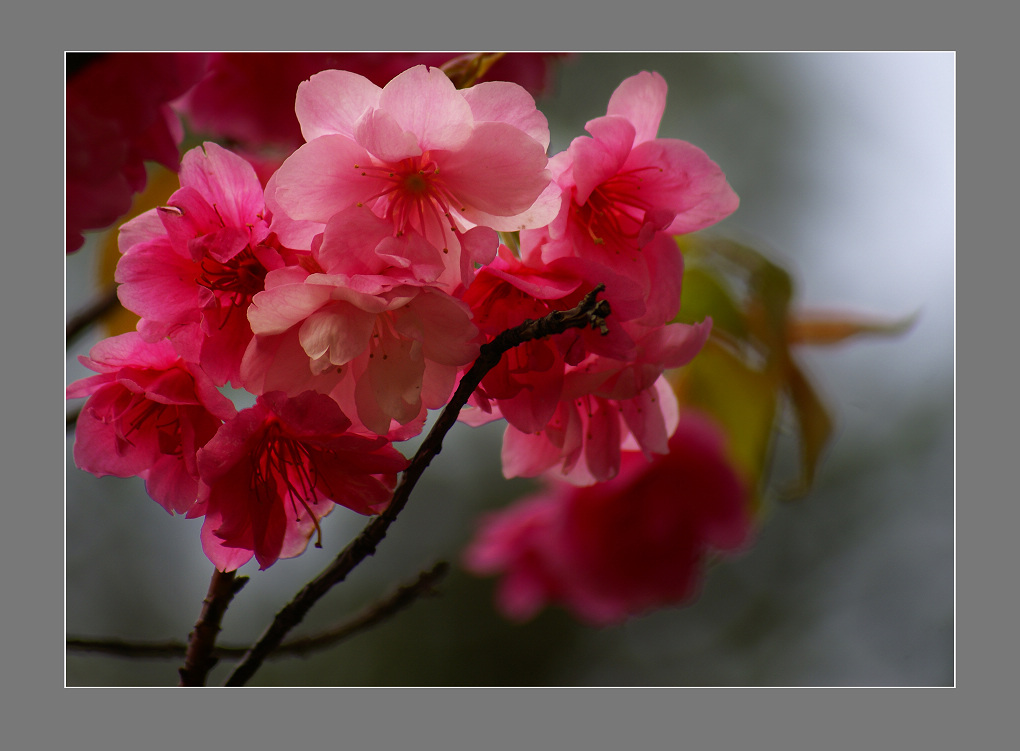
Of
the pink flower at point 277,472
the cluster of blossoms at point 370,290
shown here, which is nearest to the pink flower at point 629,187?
the cluster of blossoms at point 370,290

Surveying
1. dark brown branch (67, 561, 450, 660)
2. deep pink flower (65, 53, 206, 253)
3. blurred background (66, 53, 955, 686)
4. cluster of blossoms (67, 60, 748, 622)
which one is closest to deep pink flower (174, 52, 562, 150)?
deep pink flower (65, 53, 206, 253)

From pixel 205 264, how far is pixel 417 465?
156 millimetres

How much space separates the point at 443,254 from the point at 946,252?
2.75ft

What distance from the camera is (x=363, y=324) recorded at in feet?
1.31

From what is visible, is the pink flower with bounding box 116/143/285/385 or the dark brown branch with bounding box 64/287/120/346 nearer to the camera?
the pink flower with bounding box 116/143/285/385

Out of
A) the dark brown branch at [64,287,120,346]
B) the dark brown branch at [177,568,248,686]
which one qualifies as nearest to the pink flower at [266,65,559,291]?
the dark brown branch at [177,568,248,686]

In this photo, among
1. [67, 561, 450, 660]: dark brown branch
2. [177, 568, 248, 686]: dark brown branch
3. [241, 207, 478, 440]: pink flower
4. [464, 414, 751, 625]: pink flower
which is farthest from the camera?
[464, 414, 751, 625]: pink flower

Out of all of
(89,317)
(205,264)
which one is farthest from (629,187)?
(89,317)

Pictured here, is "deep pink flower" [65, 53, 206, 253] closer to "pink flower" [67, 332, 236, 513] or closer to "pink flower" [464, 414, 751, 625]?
"pink flower" [67, 332, 236, 513]

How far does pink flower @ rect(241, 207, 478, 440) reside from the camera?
391 mm

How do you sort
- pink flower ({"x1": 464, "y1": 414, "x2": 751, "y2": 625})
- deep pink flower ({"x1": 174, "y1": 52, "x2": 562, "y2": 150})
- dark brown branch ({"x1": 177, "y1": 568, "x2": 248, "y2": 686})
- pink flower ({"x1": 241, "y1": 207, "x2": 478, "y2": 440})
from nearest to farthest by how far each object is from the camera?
pink flower ({"x1": 241, "y1": 207, "x2": 478, "y2": 440}) < dark brown branch ({"x1": 177, "y1": 568, "x2": 248, "y2": 686}) < deep pink flower ({"x1": 174, "y1": 52, "x2": 562, "y2": 150}) < pink flower ({"x1": 464, "y1": 414, "x2": 751, "y2": 625})

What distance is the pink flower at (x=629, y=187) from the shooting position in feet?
1.50

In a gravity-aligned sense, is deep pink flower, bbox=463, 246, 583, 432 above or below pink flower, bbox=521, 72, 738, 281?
below

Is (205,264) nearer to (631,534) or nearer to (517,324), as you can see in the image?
(517,324)
